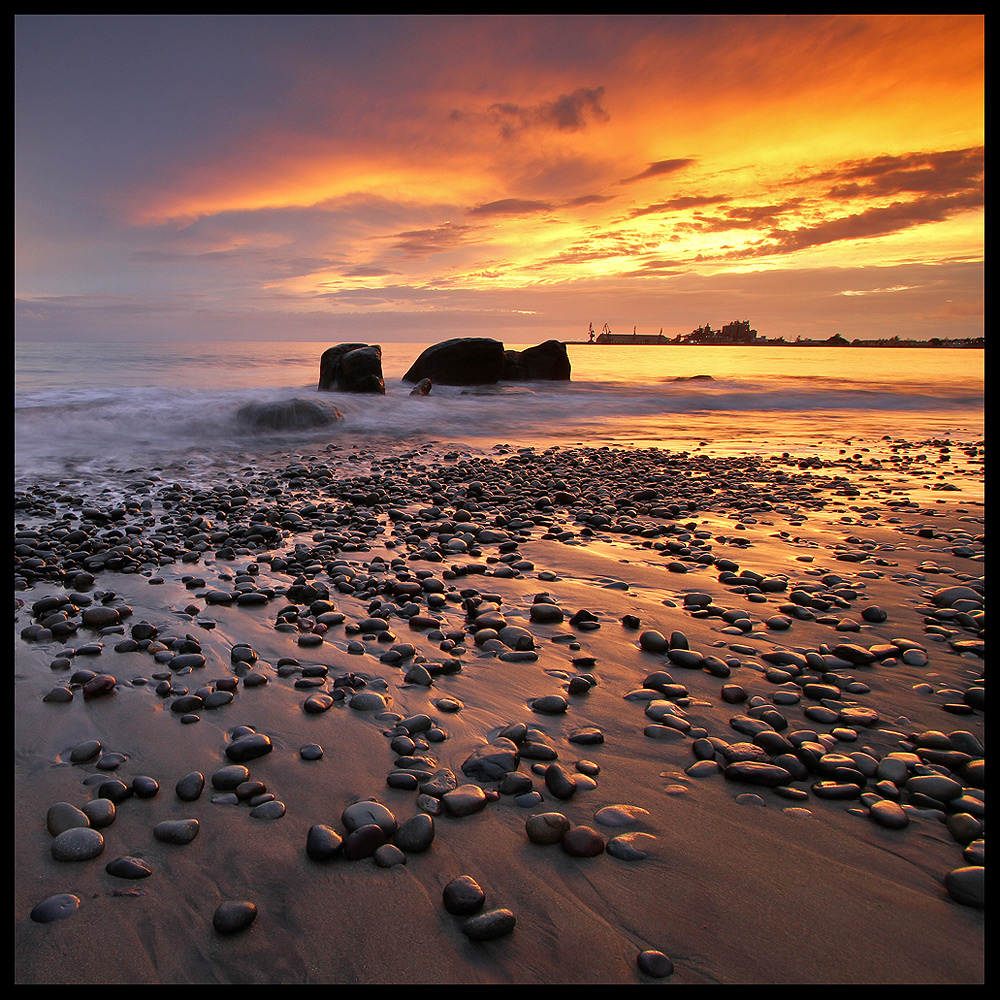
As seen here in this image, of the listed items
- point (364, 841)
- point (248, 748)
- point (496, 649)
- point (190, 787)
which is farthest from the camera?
point (496, 649)

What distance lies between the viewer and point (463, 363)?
22.1 meters

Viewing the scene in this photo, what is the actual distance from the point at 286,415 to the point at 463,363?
9.88 m

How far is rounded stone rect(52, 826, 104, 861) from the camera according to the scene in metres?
1.85

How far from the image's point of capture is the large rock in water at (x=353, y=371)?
60.3 ft

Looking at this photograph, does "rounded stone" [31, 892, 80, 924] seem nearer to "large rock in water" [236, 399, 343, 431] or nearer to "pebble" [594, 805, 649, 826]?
"pebble" [594, 805, 649, 826]

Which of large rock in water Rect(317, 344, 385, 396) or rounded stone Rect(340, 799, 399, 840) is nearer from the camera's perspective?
rounded stone Rect(340, 799, 399, 840)

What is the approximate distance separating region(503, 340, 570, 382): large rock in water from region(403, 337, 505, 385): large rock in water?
227 centimetres

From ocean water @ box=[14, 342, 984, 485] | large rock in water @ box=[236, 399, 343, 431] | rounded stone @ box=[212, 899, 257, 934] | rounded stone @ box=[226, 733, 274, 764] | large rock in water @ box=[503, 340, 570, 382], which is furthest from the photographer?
large rock in water @ box=[503, 340, 570, 382]

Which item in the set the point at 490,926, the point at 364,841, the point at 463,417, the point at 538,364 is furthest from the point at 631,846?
the point at 538,364

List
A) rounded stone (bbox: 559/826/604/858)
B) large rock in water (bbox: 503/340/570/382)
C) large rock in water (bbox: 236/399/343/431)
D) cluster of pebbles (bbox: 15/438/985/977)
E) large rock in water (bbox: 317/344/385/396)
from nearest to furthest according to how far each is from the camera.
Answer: rounded stone (bbox: 559/826/604/858) → cluster of pebbles (bbox: 15/438/985/977) → large rock in water (bbox: 236/399/343/431) → large rock in water (bbox: 317/344/385/396) → large rock in water (bbox: 503/340/570/382)

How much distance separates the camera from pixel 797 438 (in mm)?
13039

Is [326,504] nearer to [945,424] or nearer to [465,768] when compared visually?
[465,768]

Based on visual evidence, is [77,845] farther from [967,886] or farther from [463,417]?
[463,417]

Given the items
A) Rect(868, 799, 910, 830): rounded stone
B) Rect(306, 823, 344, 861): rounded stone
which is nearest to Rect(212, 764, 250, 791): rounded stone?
Rect(306, 823, 344, 861): rounded stone
